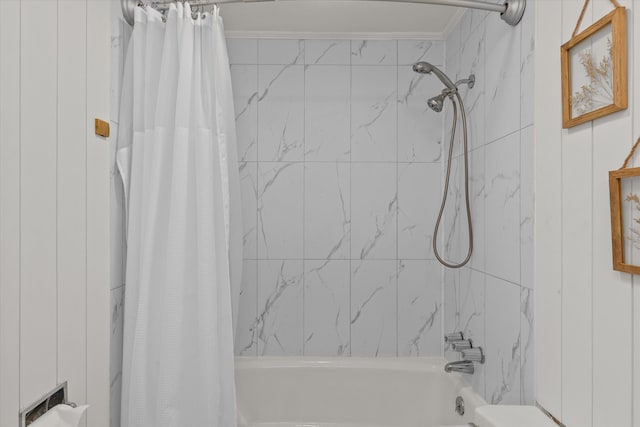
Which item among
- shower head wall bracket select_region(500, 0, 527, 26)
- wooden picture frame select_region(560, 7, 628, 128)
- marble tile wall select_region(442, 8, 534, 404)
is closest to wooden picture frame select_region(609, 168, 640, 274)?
wooden picture frame select_region(560, 7, 628, 128)

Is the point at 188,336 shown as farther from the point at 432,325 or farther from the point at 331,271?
the point at 432,325

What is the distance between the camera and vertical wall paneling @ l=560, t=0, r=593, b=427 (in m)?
→ 1.26

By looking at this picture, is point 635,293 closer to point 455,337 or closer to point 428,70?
point 455,337

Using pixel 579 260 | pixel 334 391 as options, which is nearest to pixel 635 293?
pixel 579 260

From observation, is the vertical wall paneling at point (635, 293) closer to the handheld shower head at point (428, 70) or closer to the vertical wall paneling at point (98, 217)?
the handheld shower head at point (428, 70)

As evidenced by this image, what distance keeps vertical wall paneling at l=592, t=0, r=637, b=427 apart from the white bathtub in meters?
1.36

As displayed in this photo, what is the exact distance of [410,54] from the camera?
8.66 feet

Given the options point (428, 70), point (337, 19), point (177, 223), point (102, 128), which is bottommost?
point (177, 223)

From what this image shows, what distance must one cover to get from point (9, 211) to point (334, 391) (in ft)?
6.11

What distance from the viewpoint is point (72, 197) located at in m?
1.52

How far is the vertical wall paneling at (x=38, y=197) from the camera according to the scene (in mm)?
1256

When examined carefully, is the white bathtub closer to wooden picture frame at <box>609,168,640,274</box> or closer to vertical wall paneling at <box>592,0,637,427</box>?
vertical wall paneling at <box>592,0,637,427</box>

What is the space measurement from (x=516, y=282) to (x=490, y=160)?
0.54 m

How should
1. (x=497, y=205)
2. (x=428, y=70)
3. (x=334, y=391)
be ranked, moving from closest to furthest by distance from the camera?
(x=497, y=205) → (x=428, y=70) → (x=334, y=391)
